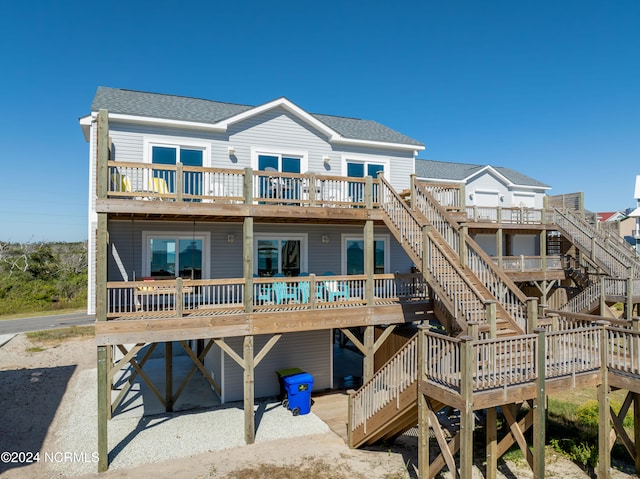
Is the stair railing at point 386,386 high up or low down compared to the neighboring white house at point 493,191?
down

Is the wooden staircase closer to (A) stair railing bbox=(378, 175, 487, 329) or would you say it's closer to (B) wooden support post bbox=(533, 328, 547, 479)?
(A) stair railing bbox=(378, 175, 487, 329)

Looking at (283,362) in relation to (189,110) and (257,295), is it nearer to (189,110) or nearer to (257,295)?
(257,295)

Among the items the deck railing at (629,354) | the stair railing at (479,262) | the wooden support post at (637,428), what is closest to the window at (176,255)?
the stair railing at (479,262)

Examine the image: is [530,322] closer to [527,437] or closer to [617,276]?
[527,437]

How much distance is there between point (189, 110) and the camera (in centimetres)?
1438

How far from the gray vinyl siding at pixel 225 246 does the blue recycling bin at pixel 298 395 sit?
13.5ft

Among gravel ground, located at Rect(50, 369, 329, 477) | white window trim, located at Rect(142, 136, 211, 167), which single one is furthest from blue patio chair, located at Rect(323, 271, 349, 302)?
white window trim, located at Rect(142, 136, 211, 167)

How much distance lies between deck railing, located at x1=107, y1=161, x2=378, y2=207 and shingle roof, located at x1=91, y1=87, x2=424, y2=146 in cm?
212

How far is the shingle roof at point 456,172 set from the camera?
25683 mm

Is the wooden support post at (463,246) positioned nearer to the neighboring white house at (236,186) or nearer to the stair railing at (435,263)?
the stair railing at (435,263)

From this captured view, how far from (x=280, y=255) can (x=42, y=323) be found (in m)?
25.0

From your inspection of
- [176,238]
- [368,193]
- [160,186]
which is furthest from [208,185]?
[368,193]

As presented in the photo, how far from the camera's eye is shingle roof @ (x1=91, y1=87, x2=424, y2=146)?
42.9ft

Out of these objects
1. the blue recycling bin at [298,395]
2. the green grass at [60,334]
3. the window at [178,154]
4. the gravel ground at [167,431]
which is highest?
the window at [178,154]
